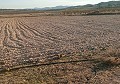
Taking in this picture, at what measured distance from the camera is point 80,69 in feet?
34.6

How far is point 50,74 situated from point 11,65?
243cm

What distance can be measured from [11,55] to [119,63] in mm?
5807

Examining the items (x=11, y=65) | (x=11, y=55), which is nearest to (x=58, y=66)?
(x=11, y=65)

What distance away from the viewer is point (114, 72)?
9938mm

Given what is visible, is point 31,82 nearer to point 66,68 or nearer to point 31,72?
point 31,72

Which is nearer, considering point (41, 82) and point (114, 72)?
point (41, 82)

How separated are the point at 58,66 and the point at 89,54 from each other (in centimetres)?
256

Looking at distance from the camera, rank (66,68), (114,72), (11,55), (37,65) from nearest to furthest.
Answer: (114,72) → (66,68) → (37,65) → (11,55)

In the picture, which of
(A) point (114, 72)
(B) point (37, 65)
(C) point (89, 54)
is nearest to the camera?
(A) point (114, 72)

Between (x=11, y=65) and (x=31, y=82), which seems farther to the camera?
(x=11, y=65)

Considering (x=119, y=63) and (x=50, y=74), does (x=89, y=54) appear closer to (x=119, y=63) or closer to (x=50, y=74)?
(x=119, y=63)

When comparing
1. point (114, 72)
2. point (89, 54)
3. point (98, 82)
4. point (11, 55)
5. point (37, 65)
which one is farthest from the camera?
point (11, 55)

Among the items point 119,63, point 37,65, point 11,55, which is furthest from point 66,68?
point 11,55

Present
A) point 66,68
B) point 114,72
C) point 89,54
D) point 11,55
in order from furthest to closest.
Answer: point 11,55, point 89,54, point 66,68, point 114,72
